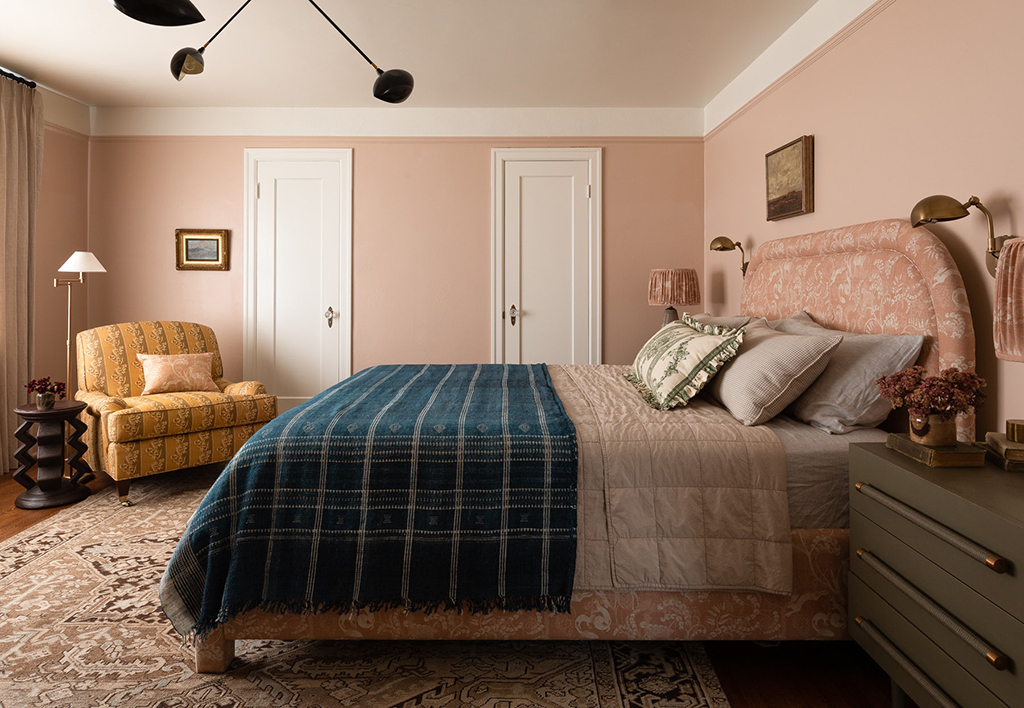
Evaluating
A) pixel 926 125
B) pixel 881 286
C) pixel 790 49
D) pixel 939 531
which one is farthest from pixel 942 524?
pixel 790 49

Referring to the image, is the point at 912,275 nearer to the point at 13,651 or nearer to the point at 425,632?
the point at 425,632

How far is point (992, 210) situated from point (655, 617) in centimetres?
166

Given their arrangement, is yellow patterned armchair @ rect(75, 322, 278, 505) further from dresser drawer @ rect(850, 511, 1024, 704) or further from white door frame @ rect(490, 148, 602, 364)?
dresser drawer @ rect(850, 511, 1024, 704)

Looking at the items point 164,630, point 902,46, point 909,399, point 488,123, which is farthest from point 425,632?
point 488,123

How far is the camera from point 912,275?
205cm

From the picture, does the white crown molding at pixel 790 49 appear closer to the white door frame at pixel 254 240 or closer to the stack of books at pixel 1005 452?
the stack of books at pixel 1005 452

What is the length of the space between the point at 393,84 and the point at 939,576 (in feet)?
8.70

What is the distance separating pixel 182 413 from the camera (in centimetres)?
331

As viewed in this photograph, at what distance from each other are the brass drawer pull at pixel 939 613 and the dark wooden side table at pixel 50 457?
3.73 m

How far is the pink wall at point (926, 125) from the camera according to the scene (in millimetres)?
1818

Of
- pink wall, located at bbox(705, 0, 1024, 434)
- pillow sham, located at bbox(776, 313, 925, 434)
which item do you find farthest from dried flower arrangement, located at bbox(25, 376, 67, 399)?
pink wall, located at bbox(705, 0, 1024, 434)

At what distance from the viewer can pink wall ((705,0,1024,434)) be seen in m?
1.82

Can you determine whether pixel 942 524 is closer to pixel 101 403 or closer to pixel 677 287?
pixel 677 287

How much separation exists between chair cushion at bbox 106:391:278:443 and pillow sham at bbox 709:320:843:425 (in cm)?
286
